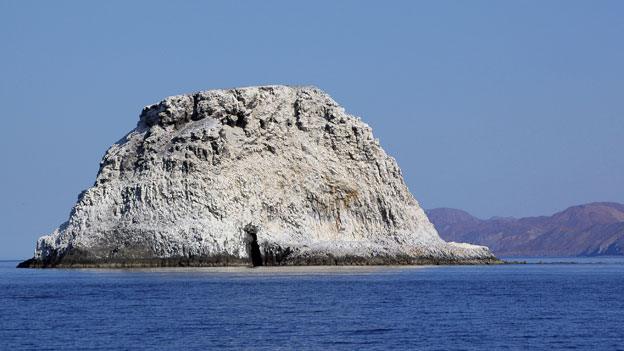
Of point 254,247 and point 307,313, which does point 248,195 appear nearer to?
point 254,247

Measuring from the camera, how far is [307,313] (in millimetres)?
48594

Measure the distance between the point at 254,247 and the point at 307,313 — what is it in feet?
133

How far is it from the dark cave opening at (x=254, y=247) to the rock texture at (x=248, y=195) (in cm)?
10

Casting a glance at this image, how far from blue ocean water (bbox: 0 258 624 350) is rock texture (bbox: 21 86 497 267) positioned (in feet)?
36.9

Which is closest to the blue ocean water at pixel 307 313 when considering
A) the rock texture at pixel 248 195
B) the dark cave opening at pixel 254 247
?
the rock texture at pixel 248 195

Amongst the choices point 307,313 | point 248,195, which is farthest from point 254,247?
point 307,313

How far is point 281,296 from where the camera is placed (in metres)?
57.4

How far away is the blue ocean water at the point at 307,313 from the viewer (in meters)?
39.5

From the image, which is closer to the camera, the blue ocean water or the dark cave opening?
the blue ocean water

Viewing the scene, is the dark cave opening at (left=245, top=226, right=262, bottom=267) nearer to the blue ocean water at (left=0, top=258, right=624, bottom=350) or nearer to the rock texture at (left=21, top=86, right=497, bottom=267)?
the rock texture at (left=21, top=86, right=497, bottom=267)

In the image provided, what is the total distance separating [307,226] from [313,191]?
318 centimetres

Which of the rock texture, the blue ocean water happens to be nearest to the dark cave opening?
the rock texture

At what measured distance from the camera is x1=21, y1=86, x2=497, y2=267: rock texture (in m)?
87.7

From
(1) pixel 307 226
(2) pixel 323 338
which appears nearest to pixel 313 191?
(1) pixel 307 226
